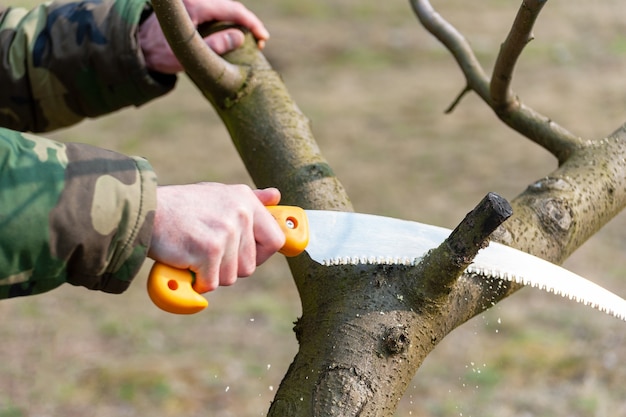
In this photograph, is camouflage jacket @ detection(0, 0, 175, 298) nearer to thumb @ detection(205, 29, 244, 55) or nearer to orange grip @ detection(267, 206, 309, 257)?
orange grip @ detection(267, 206, 309, 257)

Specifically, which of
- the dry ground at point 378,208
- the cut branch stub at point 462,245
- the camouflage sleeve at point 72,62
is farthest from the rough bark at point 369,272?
the dry ground at point 378,208

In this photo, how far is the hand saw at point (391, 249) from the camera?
160 centimetres

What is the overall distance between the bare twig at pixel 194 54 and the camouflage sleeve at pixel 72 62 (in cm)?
34

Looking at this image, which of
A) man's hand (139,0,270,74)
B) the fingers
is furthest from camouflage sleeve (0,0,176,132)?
the fingers

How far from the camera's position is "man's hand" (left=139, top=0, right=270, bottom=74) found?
2.18 m

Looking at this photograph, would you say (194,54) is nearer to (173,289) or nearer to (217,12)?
(217,12)

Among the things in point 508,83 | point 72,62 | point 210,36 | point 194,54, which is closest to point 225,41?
point 210,36

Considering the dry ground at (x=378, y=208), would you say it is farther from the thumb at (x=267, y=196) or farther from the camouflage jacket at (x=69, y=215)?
the camouflage jacket at (x=69, y=215)

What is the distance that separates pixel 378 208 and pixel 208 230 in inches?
181

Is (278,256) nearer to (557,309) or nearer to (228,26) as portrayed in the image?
(557,309)

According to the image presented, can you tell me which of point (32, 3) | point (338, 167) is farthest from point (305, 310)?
point (32, 3)

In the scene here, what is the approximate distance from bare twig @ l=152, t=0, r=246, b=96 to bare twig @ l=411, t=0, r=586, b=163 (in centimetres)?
57

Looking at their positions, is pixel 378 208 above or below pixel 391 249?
below

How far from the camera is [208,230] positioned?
142 cm
